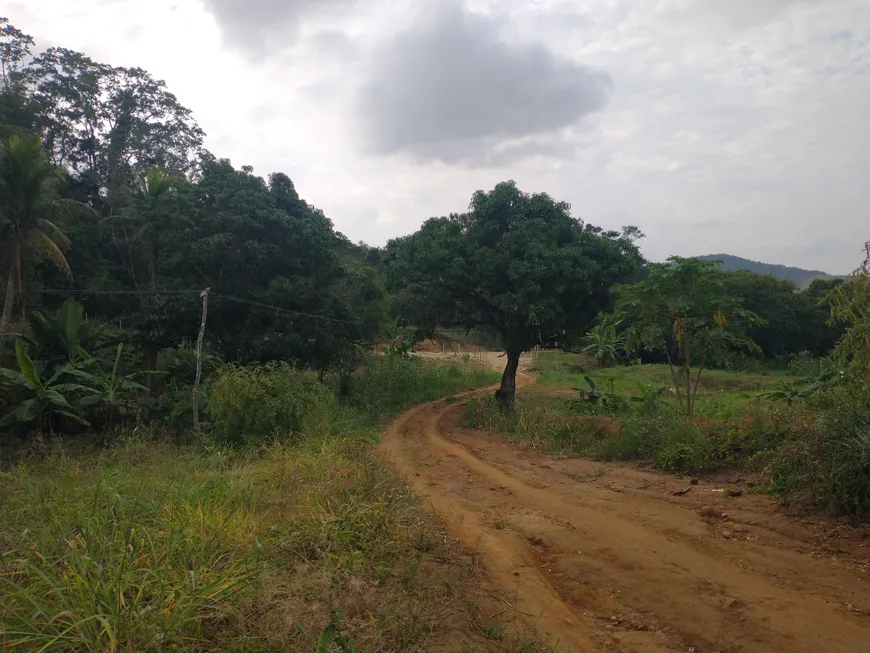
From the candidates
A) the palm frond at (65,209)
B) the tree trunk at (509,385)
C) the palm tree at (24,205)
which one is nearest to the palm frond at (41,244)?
the palm tree at (24,205)

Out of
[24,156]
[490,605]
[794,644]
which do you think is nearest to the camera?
[794,644]

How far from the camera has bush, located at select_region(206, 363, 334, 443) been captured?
1127 centimetres

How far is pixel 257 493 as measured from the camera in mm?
6453

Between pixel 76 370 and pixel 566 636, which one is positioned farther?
pixel 76 370

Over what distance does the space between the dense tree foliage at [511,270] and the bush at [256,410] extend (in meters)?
6.21

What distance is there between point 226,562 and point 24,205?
17.2 meters

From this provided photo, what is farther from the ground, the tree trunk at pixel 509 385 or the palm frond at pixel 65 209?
A: the palm frond at pixel 65 209

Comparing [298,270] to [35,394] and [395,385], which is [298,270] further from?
[35,394]

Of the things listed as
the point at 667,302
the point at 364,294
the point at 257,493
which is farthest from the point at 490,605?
the point at 364,294

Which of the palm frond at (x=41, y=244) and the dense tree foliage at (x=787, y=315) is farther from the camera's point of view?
the dense tree foliage at (x=787, y=315)

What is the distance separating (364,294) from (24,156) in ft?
36.1

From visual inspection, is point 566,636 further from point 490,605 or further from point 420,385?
point 420,385

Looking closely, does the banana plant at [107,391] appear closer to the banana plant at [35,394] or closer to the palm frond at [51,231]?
the banana plant at [35,394]

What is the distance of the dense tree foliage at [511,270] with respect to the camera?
15227 millimetres
